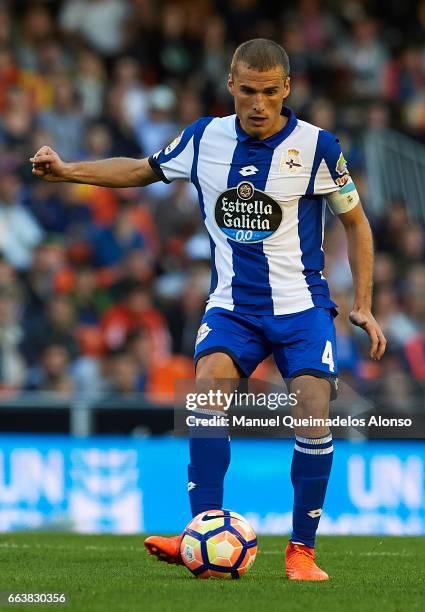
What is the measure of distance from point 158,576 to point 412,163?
11183 mm

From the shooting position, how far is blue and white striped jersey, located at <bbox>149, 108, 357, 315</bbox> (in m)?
6.73

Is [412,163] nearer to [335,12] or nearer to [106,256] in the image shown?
[335,12]

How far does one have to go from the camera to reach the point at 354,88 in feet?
58.8

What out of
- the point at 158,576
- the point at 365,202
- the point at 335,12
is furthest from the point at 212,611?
the point at 335,12

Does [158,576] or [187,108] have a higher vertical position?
[187,108]

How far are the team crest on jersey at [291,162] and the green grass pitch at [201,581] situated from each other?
6.29ft

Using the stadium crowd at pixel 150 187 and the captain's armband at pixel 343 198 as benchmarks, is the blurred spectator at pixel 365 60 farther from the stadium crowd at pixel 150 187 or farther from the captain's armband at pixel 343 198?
the captain's armband at pixel 343 198

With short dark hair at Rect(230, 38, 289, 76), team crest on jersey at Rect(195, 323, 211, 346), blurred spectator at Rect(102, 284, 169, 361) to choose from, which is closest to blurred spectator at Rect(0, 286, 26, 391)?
blurred spectator at Rect(102, 284, 169, 361)

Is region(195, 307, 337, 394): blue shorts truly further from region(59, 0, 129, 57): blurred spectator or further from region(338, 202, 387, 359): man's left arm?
region(59, 0, 129, 57): blurred spectator

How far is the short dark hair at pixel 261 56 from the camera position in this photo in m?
6.59

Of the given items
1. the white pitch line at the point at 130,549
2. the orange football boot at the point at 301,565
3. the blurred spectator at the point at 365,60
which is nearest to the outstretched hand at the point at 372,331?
the orange football boot at the point at 301,565

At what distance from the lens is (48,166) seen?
22.3 ft

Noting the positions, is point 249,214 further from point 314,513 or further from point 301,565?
point 301,565

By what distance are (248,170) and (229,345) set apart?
0.84 metres
